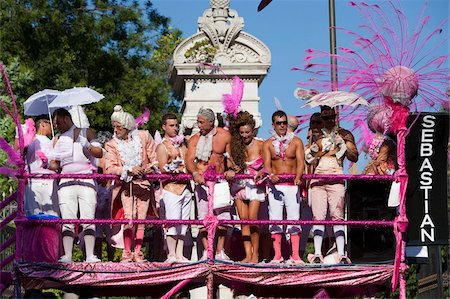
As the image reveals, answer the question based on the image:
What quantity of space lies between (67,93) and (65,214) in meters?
1.49

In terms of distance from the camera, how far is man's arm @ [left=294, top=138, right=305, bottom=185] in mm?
11799

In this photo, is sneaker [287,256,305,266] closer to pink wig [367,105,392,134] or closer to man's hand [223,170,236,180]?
man's hand [223,170,236,180]

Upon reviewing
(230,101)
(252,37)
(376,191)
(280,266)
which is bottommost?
(280,266)

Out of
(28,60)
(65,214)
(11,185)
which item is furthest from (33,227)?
(28,60)

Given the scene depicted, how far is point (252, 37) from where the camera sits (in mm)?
17875

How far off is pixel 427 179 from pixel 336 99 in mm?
1306

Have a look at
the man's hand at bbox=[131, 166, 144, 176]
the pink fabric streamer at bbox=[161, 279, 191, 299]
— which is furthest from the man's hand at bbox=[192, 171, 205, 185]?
the pink fabric streamer at bbox=[161, 279, 191, 299]

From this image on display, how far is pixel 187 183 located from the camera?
39.8ft

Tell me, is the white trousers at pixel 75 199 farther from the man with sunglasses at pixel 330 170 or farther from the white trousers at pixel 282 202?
the man with sunglasses at pixel 330 170

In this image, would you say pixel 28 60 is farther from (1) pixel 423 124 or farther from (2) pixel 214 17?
(1) pixel 423 124

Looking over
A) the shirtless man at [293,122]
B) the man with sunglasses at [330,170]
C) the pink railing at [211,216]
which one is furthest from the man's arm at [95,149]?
the shirtless man at [293,122]

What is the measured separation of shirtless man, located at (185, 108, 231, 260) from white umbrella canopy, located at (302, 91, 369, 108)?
1033 millimetres

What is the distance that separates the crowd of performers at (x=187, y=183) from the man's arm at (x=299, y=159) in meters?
0.01

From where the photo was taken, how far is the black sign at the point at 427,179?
12.0 metres
